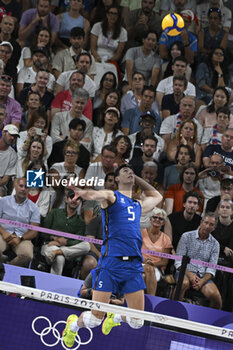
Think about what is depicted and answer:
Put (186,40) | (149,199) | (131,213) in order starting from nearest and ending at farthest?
(131,213) → (149,199) → (186,40)

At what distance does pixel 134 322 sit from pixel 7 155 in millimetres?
4452

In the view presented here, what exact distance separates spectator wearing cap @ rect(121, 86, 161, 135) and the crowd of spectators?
0.07 ft

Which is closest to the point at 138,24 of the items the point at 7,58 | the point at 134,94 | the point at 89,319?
the point at 134,94

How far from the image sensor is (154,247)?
1000 cm

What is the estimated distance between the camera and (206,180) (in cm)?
1151

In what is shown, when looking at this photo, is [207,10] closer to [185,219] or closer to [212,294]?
[185,219]

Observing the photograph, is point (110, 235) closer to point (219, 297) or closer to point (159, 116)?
point (219, 297)

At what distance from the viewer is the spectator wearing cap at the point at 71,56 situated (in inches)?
522

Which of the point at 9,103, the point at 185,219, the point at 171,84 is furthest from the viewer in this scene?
the point at 171,84

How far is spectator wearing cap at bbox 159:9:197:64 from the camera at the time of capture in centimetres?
1388

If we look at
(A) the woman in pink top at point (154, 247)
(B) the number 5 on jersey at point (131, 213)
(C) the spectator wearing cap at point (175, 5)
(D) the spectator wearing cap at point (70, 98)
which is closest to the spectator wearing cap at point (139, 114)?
(D) the spectator wearing cap at point (70, 98)

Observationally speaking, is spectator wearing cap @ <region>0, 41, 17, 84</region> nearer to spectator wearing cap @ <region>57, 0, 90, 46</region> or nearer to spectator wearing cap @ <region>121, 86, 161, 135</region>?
spectator wearing cap @ <region>57, 0, 90, 46</region>

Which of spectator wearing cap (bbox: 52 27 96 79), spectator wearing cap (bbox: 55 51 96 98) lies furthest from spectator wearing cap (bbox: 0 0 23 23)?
spectator wearing cap (bbox: 55 51 96 98)

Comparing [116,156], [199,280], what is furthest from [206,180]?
[199,280]
